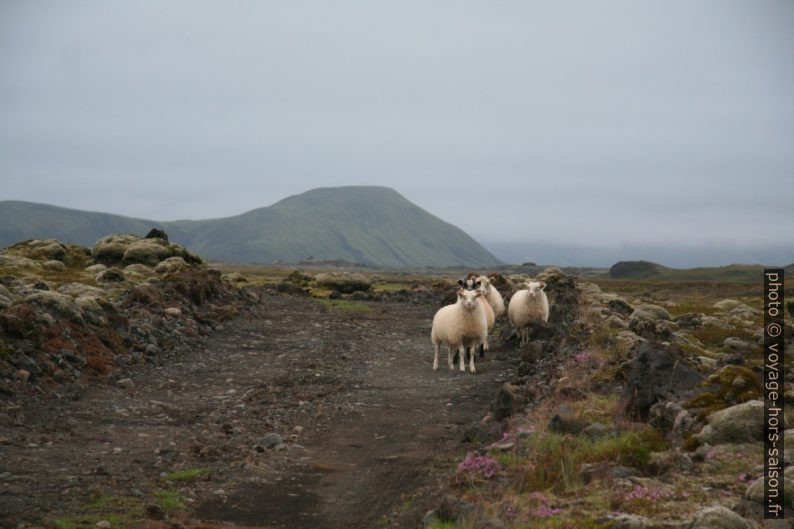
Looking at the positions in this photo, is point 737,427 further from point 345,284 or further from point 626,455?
point 345,284

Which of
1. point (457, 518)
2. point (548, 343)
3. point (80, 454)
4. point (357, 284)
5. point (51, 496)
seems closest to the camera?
point (457, 518)

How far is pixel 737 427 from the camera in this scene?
947 centimetres

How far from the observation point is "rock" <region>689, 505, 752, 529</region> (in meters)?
6.59

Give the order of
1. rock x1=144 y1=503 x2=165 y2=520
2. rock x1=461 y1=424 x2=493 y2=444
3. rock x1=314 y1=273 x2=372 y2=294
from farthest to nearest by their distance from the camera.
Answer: rock x1=314 y1=273 x2=372 y2=294 < rock x1=461 y1=424 x2=493 y2=444 < rock x1=144 y1=503 x2=165 y2=520

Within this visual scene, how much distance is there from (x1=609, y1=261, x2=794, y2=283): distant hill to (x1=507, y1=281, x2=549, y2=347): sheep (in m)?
123

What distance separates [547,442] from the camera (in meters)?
10.6

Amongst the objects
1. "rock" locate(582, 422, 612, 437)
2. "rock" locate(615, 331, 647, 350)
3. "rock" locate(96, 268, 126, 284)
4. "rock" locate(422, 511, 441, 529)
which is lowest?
"rock" locate(422, 511, 441, 529)

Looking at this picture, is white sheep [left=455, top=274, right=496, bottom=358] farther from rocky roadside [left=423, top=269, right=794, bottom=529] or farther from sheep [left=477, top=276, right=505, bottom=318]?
rocky roadside [left=423, top=269, right=794, bottom=529]

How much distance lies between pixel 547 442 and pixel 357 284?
61.3 m

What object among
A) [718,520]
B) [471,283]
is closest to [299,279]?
[471,283]

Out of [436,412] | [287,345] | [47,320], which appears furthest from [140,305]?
[436,412]

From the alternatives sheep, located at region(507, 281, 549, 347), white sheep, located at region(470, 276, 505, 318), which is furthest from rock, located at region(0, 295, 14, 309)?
white sheep, located at region(470, 276, 505, 318)

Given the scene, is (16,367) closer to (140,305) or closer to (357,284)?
(140,305)

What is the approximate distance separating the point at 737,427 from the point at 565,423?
8.98 ft
